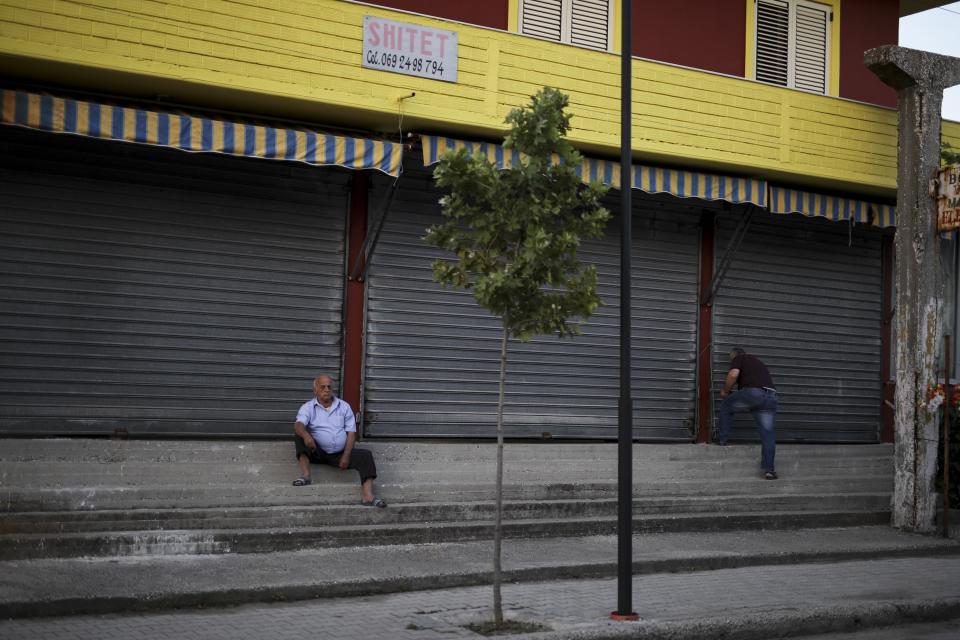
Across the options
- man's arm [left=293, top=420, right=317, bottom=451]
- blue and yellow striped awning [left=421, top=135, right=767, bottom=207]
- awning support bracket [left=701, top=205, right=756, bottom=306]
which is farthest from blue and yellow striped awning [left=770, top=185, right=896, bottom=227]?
man's arm [left=293, top=420, right=317, bottom=451]

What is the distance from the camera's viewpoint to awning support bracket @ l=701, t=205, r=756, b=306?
47.4ft

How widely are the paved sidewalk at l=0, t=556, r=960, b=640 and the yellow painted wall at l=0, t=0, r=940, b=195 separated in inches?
191

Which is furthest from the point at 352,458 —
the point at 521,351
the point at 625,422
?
the point at 625,422

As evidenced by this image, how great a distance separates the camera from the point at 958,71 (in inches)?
511

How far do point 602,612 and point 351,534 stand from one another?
284 cm

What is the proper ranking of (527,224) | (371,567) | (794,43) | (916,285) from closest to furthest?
(527,224) → (371,567) → (916,285) → (794,43)

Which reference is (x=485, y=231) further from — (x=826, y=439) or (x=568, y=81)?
(x=826, y=439)

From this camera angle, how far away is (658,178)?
12930 mm

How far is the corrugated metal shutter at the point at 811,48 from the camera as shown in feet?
51.5

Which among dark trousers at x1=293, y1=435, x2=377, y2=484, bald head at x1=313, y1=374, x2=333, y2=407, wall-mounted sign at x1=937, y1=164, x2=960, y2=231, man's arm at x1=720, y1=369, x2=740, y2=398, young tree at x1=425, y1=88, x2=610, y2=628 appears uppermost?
wall-mounted sign at x1=937, y1=164, x2=960, y2=231

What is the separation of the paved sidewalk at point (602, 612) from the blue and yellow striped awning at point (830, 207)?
5444mm

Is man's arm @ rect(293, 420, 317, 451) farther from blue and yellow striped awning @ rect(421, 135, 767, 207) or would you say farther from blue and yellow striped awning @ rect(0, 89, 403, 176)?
blue and yellow striped awning @ rect(421, 135, 767, 207)

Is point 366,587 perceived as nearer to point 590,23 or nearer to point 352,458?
point 352,458

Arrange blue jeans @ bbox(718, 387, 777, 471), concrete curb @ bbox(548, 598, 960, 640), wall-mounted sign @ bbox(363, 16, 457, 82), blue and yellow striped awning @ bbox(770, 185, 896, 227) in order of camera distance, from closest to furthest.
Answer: concrete curb @ bbox(548, 598, 960, 640)
wall-mounted sign @ bbox(363, 16, 457, 82)
blue jeans @ bbox(718, 387, 777, 471)
blue and yellow striped awning @ bbox(770, 185, 896, 227)
